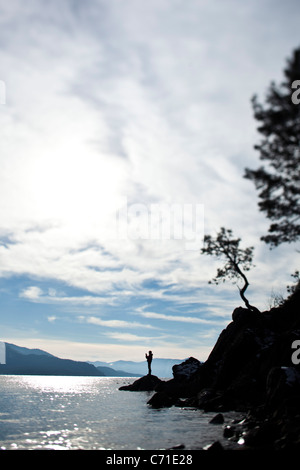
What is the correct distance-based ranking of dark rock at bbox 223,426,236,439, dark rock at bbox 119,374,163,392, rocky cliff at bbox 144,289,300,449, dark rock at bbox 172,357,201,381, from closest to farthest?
rocky cliff at bbox 144,289,300,449
dark rock at bbox 223,426,236,439
dark rock at bbox 172,357,201,381
dark rock at bbox 119,374,163,392

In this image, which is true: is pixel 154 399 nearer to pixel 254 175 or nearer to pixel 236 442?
pixel 236 442

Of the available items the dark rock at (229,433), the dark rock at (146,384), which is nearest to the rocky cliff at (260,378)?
the dark rock at (229,433)

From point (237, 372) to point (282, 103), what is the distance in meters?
29.2

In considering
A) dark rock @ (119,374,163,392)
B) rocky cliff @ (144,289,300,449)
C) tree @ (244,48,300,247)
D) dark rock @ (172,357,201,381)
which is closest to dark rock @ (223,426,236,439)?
rocky cliff @ (144,289,300,449)

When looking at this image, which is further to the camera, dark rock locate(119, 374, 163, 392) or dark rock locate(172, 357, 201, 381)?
dark rock locate(119, 374, 163, 392)

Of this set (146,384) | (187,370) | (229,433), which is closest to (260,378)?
(229,433)

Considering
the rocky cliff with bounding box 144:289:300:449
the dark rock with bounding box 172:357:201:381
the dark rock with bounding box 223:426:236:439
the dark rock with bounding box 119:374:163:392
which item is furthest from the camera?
the dark rock with bounding box 119:374:163:392

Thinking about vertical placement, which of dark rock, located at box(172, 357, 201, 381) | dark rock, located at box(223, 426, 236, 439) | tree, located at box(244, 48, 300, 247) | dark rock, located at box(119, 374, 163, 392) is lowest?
dark rock, located at box(119, 374, 163, 392)

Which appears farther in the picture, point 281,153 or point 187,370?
point 187,370

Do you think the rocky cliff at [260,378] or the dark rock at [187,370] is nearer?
the rocky cliff at [260,378]

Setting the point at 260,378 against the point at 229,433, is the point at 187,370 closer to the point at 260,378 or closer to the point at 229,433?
the point at 260,378

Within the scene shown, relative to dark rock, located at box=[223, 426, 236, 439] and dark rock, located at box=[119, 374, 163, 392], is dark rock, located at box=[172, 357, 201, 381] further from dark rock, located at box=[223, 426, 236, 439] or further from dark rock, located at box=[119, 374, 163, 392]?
dark rock, located at box=[223, 426, 236, 439]

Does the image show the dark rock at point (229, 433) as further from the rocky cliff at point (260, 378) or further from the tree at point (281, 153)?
the tree at point (281, 153)

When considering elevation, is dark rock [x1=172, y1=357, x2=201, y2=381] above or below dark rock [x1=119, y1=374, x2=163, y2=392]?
above
